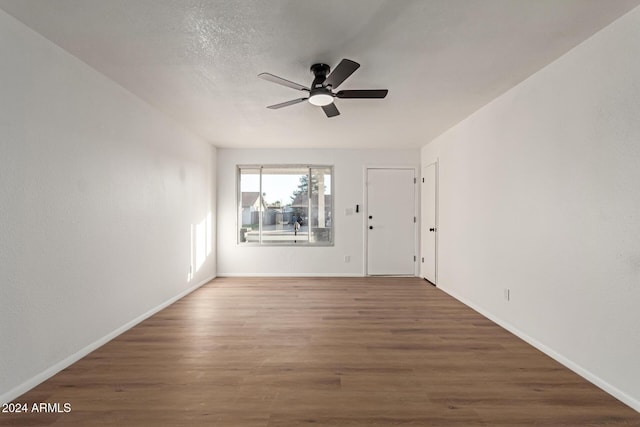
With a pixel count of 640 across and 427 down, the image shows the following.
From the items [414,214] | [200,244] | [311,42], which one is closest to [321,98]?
[311,42]

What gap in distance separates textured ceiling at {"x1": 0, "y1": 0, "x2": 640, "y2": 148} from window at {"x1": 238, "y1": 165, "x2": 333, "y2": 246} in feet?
7.35

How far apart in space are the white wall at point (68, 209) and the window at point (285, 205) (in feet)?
6.56

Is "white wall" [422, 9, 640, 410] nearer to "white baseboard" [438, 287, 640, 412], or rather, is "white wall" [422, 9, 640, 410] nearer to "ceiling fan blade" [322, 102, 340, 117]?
"white baseboard" [438, 287, 640, 412]

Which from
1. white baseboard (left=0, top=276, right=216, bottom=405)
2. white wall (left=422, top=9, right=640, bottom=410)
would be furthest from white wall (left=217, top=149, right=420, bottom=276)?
white wall (left=422, top=9, right=640, bottom=410)

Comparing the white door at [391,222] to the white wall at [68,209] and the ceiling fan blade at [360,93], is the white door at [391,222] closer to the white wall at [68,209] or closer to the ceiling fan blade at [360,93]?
the ceiling fan blade at [360,93]

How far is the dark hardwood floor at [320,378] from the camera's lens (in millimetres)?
1677

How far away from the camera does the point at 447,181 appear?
14.2 feet

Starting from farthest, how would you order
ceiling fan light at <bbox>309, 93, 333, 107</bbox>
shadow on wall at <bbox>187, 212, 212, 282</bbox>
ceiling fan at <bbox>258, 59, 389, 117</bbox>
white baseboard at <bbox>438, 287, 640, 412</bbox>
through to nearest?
shadow on wall at <bbox>187, 212, 212, 282</bbox>, ceiling fan light at <bbox>309, 93, 333, 107</bbox>, ceiling fan at <bbox>258, 59, 389, 117</bbox>, white baseboard at <bbox>438, 287, 640, 412</bbox>

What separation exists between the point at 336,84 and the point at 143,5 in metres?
1.35

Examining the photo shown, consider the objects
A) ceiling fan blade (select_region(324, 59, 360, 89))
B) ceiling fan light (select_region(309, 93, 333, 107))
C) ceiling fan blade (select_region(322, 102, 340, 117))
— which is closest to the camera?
ceiling fan blade (select_region(324, 59, 360, 89))

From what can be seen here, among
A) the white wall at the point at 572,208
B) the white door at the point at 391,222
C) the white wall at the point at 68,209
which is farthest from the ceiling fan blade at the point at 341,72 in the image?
the white door at the point at 391,222

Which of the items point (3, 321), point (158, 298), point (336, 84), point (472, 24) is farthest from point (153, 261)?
point (472, 24)

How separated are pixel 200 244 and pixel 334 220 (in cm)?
238

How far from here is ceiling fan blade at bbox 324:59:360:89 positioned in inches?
79.0
